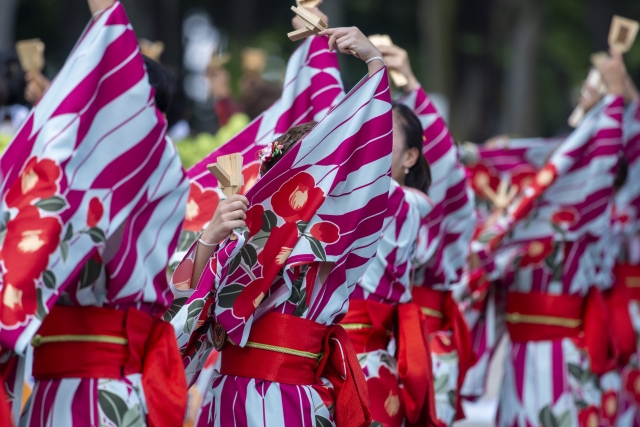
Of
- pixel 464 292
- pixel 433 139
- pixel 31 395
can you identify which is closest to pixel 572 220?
pixel 464 292

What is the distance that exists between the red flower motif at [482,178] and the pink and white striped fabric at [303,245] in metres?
2.85

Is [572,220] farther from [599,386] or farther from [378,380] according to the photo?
[378,380]

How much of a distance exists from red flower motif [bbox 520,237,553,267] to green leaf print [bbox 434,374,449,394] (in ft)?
2.68

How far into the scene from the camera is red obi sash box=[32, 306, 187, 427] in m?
3.10

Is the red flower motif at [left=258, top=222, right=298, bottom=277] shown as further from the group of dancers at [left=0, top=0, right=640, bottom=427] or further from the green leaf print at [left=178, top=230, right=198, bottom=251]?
the green leaf print at [left=178, top=230, right=198, bottom=251]

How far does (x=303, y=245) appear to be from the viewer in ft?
9.34

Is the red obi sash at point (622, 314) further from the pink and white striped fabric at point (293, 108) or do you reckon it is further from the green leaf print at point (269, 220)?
the green leaf print at point (269, 220)

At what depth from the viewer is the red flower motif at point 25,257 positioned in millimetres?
2717

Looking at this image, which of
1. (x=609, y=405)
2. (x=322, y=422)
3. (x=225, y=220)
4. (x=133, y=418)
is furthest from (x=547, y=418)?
(x=225, y=220)

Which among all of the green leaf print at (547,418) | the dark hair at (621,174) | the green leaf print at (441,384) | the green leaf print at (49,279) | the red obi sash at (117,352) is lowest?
the green leaf print at (547,418)

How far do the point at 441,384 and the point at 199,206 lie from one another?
1.29 meters

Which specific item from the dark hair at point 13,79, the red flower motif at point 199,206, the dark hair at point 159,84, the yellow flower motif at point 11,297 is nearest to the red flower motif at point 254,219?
the yellow flower motif at point 11,297

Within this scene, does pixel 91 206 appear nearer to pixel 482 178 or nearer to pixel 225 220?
pixel 225 220

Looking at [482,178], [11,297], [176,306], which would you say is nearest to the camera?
[11,297]
